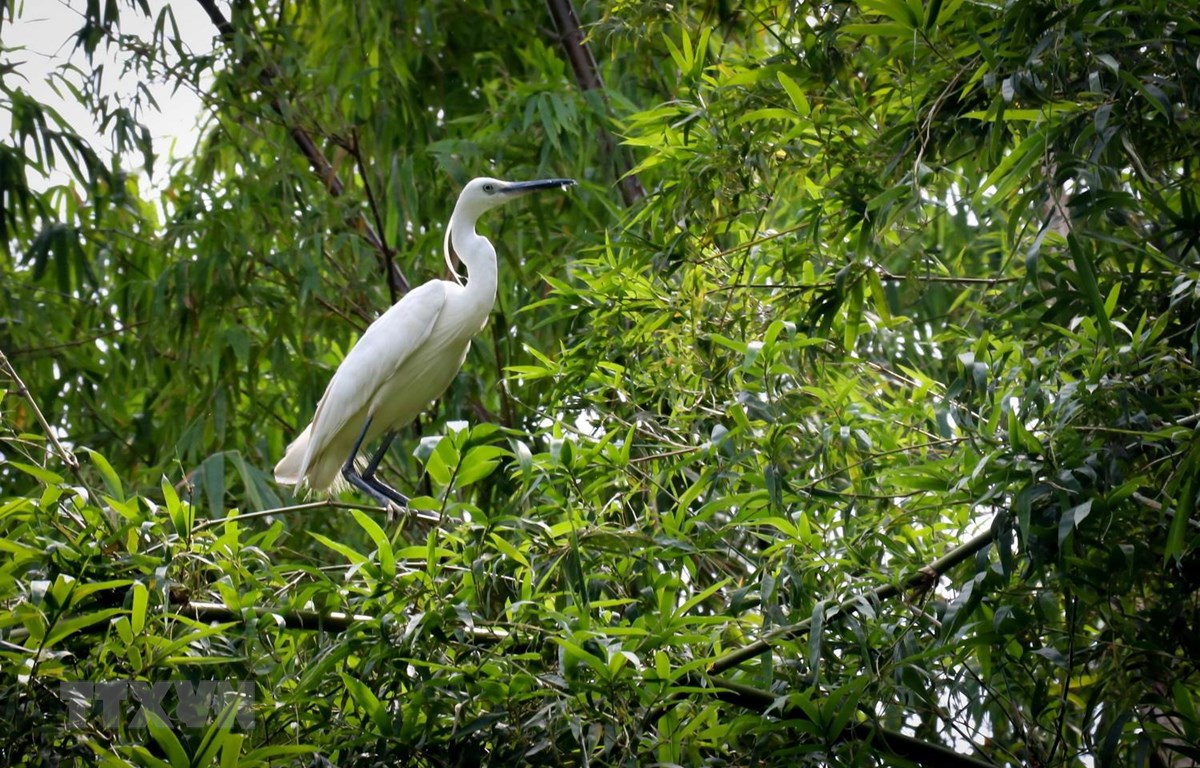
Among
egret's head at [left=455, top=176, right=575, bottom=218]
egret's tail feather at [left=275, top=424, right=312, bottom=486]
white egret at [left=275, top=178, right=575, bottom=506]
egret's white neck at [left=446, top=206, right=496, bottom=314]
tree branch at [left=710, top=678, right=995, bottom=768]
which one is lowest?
tree branch at [left=710, top=678, right=995, bottom=768]

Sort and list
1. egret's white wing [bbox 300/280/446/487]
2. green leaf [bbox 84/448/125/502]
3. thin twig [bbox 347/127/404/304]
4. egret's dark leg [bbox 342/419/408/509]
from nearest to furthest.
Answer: green leaf [bbox 84/448/125/502], egret's white wing [bbox 300/280/446/487], egret's dark leg [bbox 342/419/408/509], thin twig [bbox 347/127/404/304]

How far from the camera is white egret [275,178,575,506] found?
9.60ft

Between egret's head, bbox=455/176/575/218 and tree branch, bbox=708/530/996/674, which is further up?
egret's head, bbox=455/176/575/218

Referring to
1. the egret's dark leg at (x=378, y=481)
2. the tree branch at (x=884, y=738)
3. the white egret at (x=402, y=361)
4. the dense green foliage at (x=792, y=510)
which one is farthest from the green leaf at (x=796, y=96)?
the egret's dark leg at (x=378, y=481)

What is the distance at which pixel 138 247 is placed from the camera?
4.39 m

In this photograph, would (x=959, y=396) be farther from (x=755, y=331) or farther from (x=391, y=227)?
(x=391, y=227)

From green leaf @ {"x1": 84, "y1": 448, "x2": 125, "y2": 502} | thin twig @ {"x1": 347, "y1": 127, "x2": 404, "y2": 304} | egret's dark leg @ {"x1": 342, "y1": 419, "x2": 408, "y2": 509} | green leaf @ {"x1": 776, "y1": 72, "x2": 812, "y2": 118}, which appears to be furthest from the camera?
thin twig @ {"x1": 347, "y1": 127, "x2": 404, "y2": 304}

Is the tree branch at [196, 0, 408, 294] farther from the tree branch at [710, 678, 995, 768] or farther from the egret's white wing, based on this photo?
the tree branch at [710, 678, 995, 768]

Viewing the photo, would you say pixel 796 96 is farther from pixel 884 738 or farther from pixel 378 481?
pixel 378 481

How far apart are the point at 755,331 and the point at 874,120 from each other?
0.50 meters

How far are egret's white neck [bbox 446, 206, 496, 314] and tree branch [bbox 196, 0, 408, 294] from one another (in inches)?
30.7

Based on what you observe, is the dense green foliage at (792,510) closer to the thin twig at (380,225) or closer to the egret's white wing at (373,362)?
the egret's white wing at (373,362)

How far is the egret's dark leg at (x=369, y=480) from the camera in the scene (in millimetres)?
3031

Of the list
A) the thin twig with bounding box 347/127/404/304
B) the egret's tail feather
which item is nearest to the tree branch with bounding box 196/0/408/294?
the thin twig with bounding box 347/127/404/304
